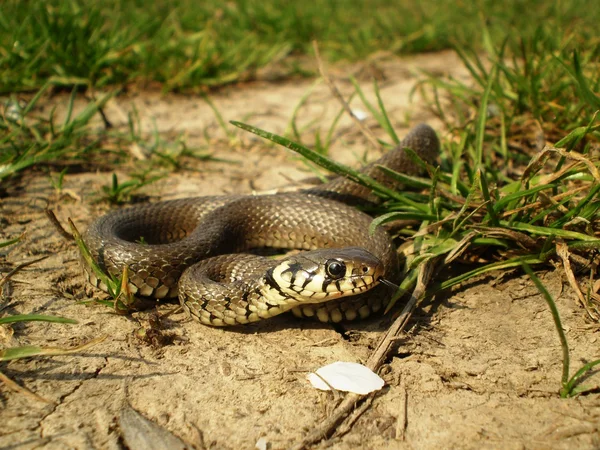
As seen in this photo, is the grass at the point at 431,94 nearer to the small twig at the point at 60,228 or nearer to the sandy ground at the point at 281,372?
the sandy ground at the point at 281,372

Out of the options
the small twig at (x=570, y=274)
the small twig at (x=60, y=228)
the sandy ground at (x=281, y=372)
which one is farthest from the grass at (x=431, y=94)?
the small twig at (x=60, y=228)

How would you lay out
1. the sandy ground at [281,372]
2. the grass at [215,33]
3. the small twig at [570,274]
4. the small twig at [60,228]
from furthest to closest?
the grass at [215,33] → the small twig at [60,228] → the small twig at [570,274] → the sandy ground at [281,372]

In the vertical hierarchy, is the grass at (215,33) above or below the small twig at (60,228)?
above

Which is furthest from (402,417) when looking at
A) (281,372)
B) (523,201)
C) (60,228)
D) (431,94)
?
(431,94)

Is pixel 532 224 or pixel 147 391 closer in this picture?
pixel 147 391

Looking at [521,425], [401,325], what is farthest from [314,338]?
[521,425]

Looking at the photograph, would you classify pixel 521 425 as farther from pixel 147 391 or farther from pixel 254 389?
pixel 147 391

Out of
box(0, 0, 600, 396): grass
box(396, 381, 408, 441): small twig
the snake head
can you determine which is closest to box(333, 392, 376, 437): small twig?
box(396, 381, 408, 441): small twig
